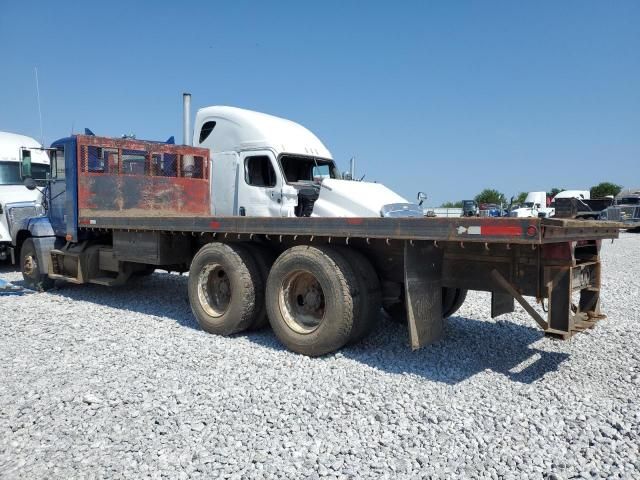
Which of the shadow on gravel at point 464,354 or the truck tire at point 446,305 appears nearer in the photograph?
the shadow on gravel at point 464,354

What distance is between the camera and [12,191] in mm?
11477

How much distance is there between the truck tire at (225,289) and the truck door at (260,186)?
7.64ft

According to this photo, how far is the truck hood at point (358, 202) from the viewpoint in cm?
711

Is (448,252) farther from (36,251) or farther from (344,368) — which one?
(36,251)

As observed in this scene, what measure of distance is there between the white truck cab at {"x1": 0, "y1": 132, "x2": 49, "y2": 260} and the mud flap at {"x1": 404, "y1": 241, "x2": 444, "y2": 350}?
8.42 metres

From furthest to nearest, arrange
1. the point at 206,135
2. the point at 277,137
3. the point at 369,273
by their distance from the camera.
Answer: the point at 206,135 → the point at 277,137 → the point at 369,273

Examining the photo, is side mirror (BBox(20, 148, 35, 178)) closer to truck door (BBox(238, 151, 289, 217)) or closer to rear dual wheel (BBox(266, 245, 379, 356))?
truck door (BBox(238, 151, 289, 217))

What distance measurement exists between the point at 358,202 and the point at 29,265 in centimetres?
608

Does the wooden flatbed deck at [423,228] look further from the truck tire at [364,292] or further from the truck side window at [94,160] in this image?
the truck side window at [94,160]

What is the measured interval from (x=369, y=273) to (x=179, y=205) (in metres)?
4.93

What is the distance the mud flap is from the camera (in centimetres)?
447

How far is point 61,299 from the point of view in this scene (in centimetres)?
827

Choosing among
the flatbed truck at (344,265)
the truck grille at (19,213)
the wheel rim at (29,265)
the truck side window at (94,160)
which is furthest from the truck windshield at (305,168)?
the truck grille at (19,213)

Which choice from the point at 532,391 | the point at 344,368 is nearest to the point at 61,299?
the point at 344,368
